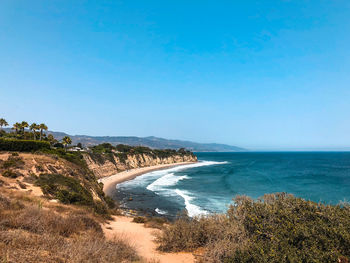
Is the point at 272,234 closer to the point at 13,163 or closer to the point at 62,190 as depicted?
the point at 62,190

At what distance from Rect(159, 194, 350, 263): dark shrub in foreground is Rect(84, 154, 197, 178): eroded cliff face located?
4707 cm

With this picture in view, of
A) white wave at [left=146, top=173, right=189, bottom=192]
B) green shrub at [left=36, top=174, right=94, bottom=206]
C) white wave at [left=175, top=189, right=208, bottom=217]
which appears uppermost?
green shrub at [left=36, top=174, right=94, bottom=206]

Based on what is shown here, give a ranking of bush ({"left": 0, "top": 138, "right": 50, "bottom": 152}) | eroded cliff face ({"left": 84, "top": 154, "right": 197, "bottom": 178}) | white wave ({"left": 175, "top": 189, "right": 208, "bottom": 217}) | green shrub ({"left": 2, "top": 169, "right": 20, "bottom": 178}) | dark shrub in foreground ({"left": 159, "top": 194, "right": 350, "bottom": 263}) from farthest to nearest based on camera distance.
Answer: eroded cliff face ({"left": 84, "top": 154, "right": 197, "bottom": 178}), bush ({"left": 0, "top": 138, "right": 50, "bottom": 152}), white wave ({"left": 175, "top": 189, "right": 208, "bottom": 217}), green shrub ({"left": 2, "top": 169, "right": 20, "bottom": 178}), dark shrub in foreground ({"left": 159, "top": 194, "right": 350, "bottom": 263})

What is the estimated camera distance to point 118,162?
224 ft

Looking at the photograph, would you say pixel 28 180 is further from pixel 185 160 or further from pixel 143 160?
pixel 185 160

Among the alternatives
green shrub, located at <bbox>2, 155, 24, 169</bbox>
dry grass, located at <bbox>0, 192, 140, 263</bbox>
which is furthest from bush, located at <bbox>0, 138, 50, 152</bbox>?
dry grass, located at <bbox>0, 192, 140, 263</bbox>

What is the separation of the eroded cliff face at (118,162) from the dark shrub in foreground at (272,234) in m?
47.1

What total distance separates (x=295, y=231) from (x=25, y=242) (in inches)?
294

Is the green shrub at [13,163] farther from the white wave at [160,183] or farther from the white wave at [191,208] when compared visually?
the white wave at [160,183]

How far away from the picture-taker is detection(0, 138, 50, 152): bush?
90.3 ft

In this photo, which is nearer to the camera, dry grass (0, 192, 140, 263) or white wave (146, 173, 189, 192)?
dry grass (0, 192, 140, 263)

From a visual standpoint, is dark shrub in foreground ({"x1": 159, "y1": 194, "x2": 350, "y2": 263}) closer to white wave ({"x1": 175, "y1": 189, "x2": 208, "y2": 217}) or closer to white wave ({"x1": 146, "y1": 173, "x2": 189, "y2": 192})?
white wave ({"x1": 175, "y1": 189, "x2": 208, "y2": 217})

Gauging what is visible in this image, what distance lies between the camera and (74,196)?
50.6 ft

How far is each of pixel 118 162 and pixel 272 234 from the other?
215ft
